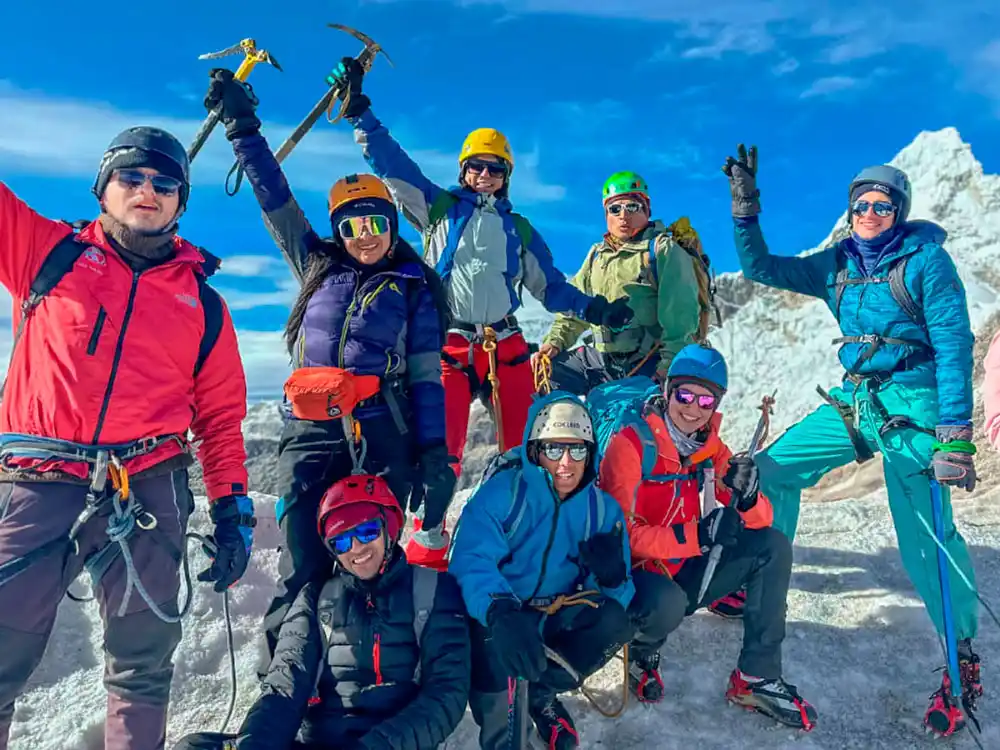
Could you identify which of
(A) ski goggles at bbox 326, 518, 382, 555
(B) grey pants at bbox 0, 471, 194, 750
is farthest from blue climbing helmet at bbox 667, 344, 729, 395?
(B) grey pants at bbox 0, 471, 194, 750

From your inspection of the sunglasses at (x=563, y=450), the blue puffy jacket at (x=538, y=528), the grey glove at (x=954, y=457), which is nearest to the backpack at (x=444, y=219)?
the sunglasses at (x=563, y=450)

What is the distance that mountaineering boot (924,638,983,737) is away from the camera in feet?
16.8

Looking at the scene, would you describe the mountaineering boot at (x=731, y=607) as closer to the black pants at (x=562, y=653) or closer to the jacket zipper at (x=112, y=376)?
the black pants at (x=562, y=653)

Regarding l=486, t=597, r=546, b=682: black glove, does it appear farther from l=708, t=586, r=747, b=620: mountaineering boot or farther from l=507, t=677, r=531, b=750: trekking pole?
l=708, t=586, r=747, b=620: mountaineering boot

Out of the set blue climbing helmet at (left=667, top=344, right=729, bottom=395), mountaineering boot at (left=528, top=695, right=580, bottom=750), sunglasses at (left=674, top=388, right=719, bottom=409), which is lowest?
mountaineering boot at (left=528, top=695, right=580, bottom=750)

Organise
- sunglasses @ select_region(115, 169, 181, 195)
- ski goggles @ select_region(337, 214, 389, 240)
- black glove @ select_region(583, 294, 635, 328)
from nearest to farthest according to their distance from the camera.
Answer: sunglasses @ select_region(115, 169, 181, 195), ski goggles @ select_region(337, 214, 389, 240), black glove @ select_region(583, 294, 635, 328)

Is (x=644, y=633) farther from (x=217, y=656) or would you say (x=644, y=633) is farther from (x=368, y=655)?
(x=217, y=656)

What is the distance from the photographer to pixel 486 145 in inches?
246

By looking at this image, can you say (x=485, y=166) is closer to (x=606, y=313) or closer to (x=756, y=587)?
(x=606, y=313)

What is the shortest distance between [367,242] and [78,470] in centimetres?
207

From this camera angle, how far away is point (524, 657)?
157 inches

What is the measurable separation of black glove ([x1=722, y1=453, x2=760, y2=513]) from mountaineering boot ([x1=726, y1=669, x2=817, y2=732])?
114cm

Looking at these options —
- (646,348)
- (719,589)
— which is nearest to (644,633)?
(719,589)

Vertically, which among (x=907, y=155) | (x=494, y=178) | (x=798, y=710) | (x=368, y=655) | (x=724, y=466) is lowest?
(x=798, y=710)
